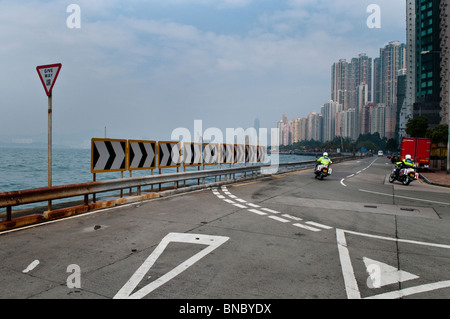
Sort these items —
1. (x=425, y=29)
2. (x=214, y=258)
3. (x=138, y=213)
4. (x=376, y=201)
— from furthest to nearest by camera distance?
(x=425, y=29)
(x=376, y=201)
(x=138, y=213)
(x=214, y=258)

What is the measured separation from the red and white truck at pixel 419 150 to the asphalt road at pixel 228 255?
2458cm

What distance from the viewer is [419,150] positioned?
100ft

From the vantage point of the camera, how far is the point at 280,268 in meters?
4.55

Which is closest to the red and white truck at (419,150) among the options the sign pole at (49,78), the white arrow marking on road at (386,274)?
the white arrow marking on road at (386,274)

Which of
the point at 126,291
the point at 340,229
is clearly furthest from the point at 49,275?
the point at 340,229

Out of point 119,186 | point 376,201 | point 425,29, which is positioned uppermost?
point 425,29

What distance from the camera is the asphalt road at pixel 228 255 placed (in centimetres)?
383

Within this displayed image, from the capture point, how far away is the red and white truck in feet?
99.5

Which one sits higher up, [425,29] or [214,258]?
[425,29]

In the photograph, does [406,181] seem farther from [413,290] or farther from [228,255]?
[228,255]

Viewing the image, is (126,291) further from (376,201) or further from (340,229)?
(376,201)

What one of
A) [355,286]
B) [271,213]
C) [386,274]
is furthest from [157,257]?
[271,213]
